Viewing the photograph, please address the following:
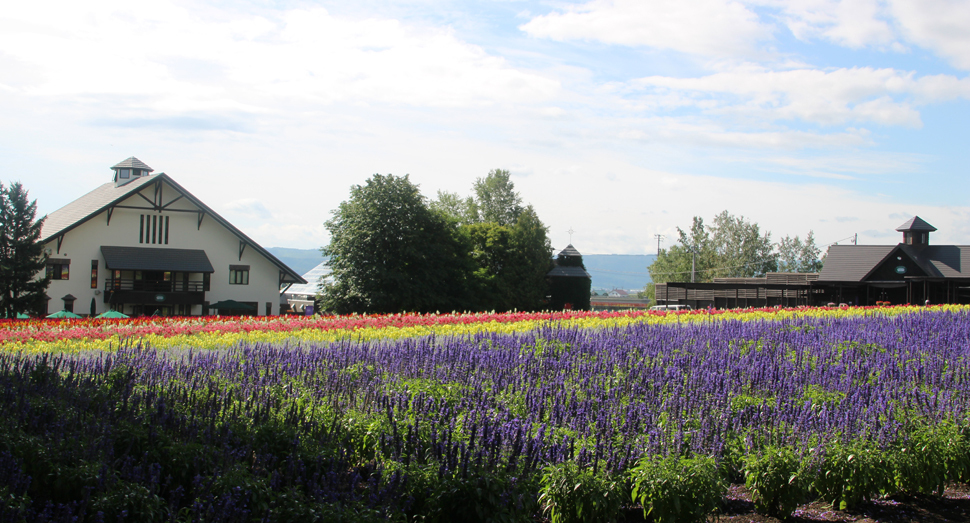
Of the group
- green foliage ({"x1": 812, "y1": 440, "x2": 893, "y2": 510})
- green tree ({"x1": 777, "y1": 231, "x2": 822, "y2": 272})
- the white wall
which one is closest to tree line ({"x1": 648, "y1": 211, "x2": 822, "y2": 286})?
green tree ({"x1": 777, "y1": 231, "x2": 822, "y2": 272})

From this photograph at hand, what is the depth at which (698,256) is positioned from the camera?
311ft

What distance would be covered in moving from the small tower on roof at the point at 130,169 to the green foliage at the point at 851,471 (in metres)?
55.2

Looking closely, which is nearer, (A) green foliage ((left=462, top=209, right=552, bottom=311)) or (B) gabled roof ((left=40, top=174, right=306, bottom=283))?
(B) gabled roof ((left=40, top=174, right=306, bottom=283))

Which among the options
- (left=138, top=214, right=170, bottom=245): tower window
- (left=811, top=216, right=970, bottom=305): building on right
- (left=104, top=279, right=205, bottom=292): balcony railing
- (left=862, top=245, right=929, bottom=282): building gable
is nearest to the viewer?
(left=104, top=279, right=205, bottom=292): balcony railing

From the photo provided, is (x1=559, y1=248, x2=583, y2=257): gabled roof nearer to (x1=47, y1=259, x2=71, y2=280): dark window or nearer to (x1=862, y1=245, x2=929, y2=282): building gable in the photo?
(x1=862, y1=245, x2=929, y2=282): building gable

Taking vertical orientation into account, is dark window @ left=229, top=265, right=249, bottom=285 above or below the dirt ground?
above

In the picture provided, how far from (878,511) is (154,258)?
150 ft

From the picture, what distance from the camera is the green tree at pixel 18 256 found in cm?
3494

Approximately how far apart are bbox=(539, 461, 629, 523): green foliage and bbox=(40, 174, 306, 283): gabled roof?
44.2 m

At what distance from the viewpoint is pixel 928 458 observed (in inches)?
228

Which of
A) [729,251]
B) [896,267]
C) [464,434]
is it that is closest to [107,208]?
[464,434]

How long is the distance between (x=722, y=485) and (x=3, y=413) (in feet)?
17.9

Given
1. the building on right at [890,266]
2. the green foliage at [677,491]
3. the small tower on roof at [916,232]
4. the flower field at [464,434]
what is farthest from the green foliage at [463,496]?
the small tower on roof at [916,232]

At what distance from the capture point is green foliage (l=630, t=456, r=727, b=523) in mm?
4641
